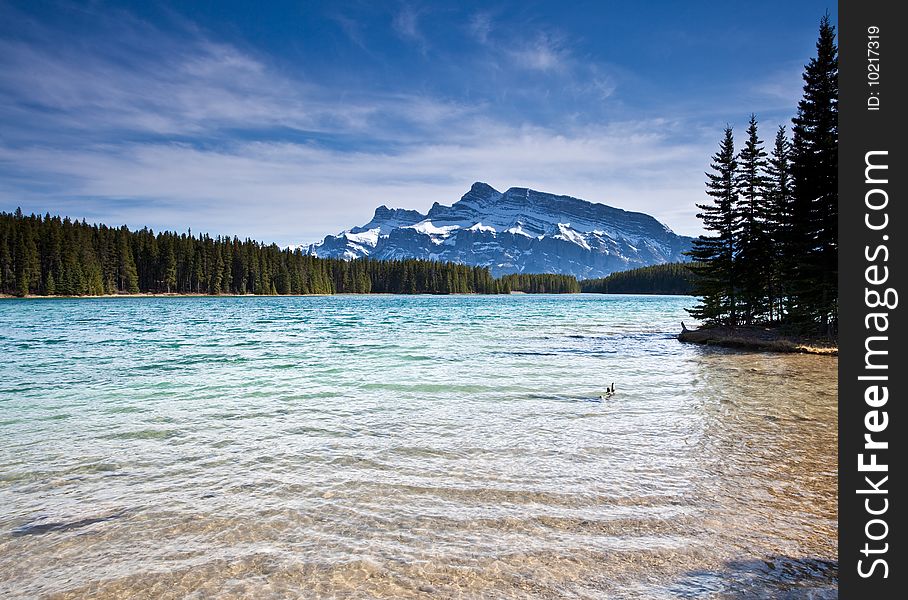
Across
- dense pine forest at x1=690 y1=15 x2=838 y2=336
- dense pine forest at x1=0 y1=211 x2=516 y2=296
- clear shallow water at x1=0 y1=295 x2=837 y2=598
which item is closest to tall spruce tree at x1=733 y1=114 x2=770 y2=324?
dense pine forest at x1=690 y1=15 x2=838 y2=336

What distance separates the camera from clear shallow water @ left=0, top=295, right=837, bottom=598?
15.6 ft

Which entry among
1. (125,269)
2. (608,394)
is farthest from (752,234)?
(125,269)

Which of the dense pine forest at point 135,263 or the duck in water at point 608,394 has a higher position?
the dense pine forest at point 135,263

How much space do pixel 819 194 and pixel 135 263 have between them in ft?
492

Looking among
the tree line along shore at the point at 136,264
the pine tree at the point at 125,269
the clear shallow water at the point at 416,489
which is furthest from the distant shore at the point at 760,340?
the pine tree at the point at 125,269

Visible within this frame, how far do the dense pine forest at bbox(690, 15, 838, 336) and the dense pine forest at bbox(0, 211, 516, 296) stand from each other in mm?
129840

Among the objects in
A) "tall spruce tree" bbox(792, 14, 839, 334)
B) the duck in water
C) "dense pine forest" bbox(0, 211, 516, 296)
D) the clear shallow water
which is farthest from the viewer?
"dense pine forest" bbox(0, 211, 516, 296)

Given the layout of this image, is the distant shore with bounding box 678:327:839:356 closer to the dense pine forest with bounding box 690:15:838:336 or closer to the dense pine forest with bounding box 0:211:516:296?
the dense pine forest with bounding box 690:15:838:336

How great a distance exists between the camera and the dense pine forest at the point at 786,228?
26.8 m

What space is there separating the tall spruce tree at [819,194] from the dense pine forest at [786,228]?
50 millimetres

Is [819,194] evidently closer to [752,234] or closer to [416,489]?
[752,234]

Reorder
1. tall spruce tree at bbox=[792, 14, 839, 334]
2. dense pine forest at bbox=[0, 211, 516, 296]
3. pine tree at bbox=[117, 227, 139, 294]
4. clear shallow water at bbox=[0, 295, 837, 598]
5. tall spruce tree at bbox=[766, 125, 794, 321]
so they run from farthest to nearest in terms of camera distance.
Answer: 1. pine tree at bbox=[117, 227, 139, 294]
2. dense pine forest at bbox=[0, 211, 516, 296]
3. tall spruce tree at bbox=[766, 125, 794, 321]
4. tall spruce tree at bbox=[792, 14, 839, 334]
5. clear shallow water at bbox=[0, 295, 837, 598]

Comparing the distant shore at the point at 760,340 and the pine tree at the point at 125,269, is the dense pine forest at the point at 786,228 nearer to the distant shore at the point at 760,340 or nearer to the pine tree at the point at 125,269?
the distant shore at the point at 760,340

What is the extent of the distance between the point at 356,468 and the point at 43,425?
811 cm
